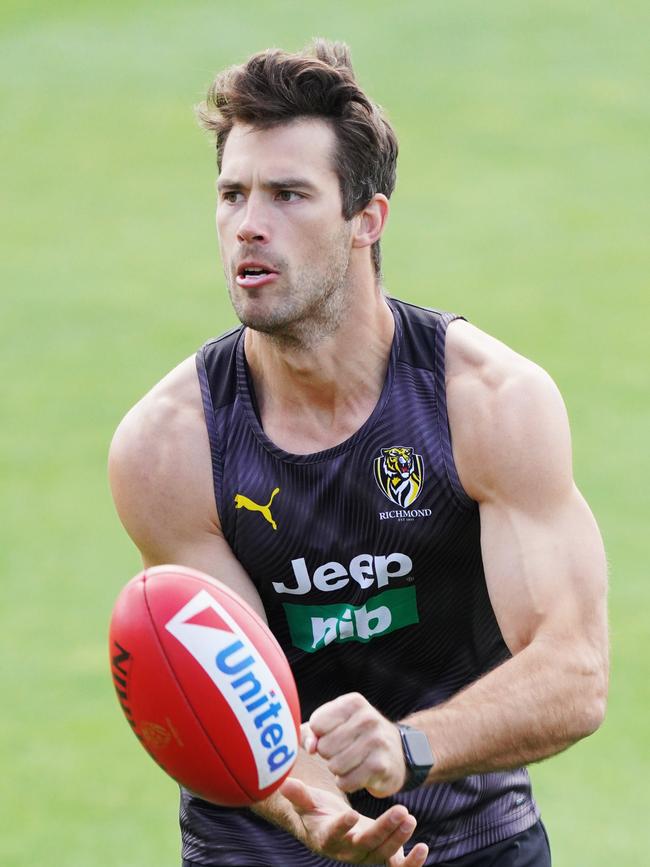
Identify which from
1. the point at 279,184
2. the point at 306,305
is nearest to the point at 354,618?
the point at 306,305

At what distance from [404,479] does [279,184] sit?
933mm

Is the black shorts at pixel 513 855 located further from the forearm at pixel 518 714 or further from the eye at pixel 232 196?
the eye at pixel 232 196

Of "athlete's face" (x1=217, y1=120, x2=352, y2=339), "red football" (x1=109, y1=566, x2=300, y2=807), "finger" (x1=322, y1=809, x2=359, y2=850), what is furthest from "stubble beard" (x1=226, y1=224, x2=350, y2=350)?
"finger" (x1=322, y1=809, x2=359, y2=850)

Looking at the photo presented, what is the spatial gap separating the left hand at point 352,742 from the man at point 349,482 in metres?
0.54

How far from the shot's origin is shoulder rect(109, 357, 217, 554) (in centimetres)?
500

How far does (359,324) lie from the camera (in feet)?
16.6

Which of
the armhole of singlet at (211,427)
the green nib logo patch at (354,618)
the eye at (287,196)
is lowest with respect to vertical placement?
the green nib logo patch at (354,618)

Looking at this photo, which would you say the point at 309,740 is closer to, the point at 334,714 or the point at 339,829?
the point at 334,714

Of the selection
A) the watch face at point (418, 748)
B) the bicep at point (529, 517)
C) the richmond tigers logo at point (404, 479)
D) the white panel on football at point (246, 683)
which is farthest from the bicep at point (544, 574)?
the white panel on football at point (246, 683)

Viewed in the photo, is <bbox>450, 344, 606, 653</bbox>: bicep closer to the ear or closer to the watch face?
the watch face

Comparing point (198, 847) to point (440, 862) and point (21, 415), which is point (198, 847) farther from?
point (21, 415)

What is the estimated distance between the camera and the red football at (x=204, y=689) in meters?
4.05

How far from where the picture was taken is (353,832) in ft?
14.6

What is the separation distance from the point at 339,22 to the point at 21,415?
9.01 metres
